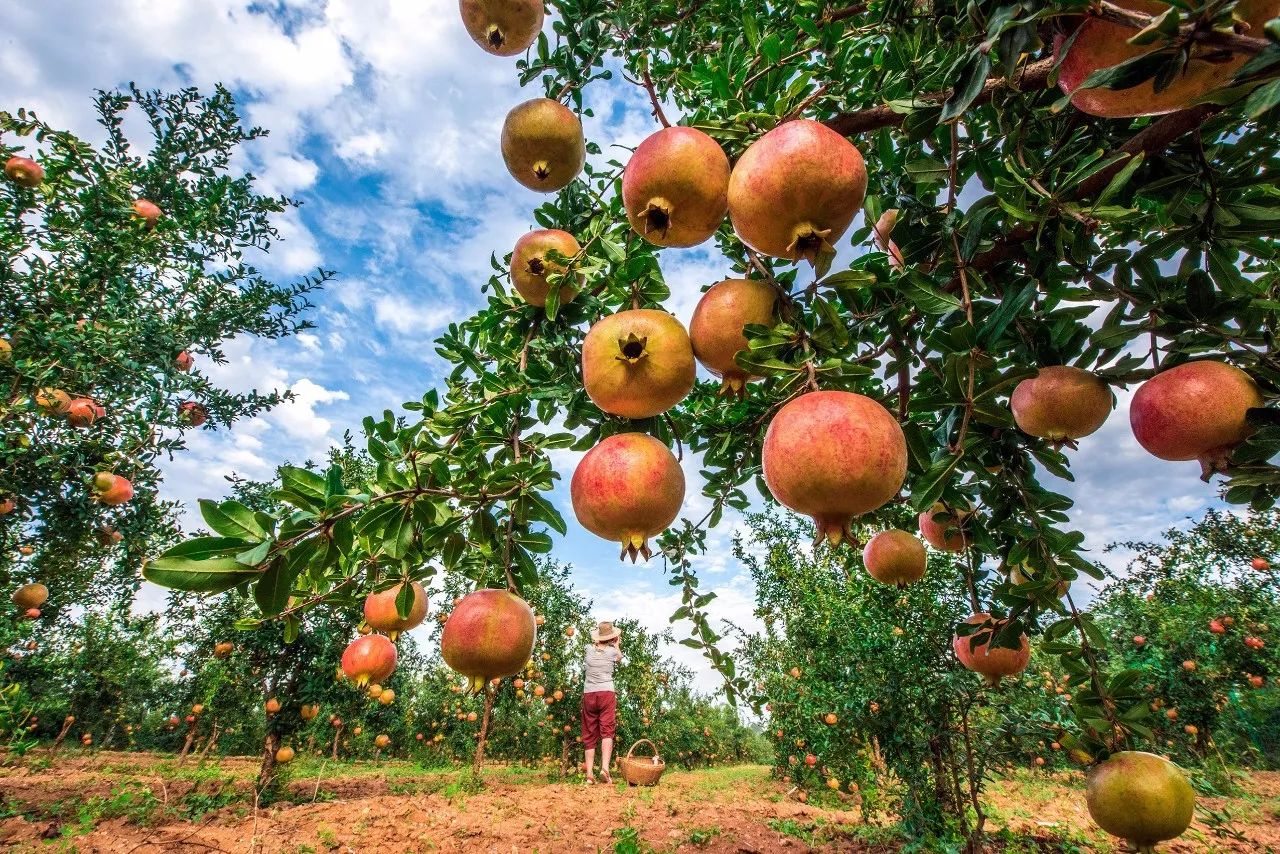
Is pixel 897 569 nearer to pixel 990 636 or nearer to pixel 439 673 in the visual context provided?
pixel 990 636

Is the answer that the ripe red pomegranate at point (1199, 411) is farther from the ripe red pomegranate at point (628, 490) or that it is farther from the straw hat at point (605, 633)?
the straw hat at point (605, 633)

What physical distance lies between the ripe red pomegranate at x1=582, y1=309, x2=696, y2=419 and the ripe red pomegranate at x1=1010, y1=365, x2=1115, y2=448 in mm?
1145

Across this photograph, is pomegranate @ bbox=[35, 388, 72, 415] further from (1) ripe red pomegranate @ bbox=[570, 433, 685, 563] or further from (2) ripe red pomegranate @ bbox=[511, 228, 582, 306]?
(1) ripe red pomegranate @ bbox=[570, 433, 685, 563]

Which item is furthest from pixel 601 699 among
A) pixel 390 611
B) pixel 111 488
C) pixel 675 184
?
pixel 675 184

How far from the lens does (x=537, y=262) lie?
1786 millimetres

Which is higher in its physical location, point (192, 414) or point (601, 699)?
point (192, 414)

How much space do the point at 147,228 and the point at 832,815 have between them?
9.48m

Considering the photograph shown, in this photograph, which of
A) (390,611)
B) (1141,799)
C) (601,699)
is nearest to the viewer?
(1141,799)

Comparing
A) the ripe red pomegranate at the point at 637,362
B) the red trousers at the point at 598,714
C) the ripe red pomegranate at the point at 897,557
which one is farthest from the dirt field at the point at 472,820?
the ripe red pomegranate at the point at 637,362

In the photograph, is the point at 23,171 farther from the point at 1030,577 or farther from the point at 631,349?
the point at 1030,577

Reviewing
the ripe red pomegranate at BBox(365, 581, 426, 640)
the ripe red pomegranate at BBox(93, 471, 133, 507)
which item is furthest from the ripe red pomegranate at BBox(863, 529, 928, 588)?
the ripe red pomegranate at BBox(93, 471, 133, 507)

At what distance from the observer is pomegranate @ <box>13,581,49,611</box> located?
5.75m

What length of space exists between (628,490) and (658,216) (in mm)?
653

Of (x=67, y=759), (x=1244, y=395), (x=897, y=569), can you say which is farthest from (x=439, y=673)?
(x=1244, y=395)
